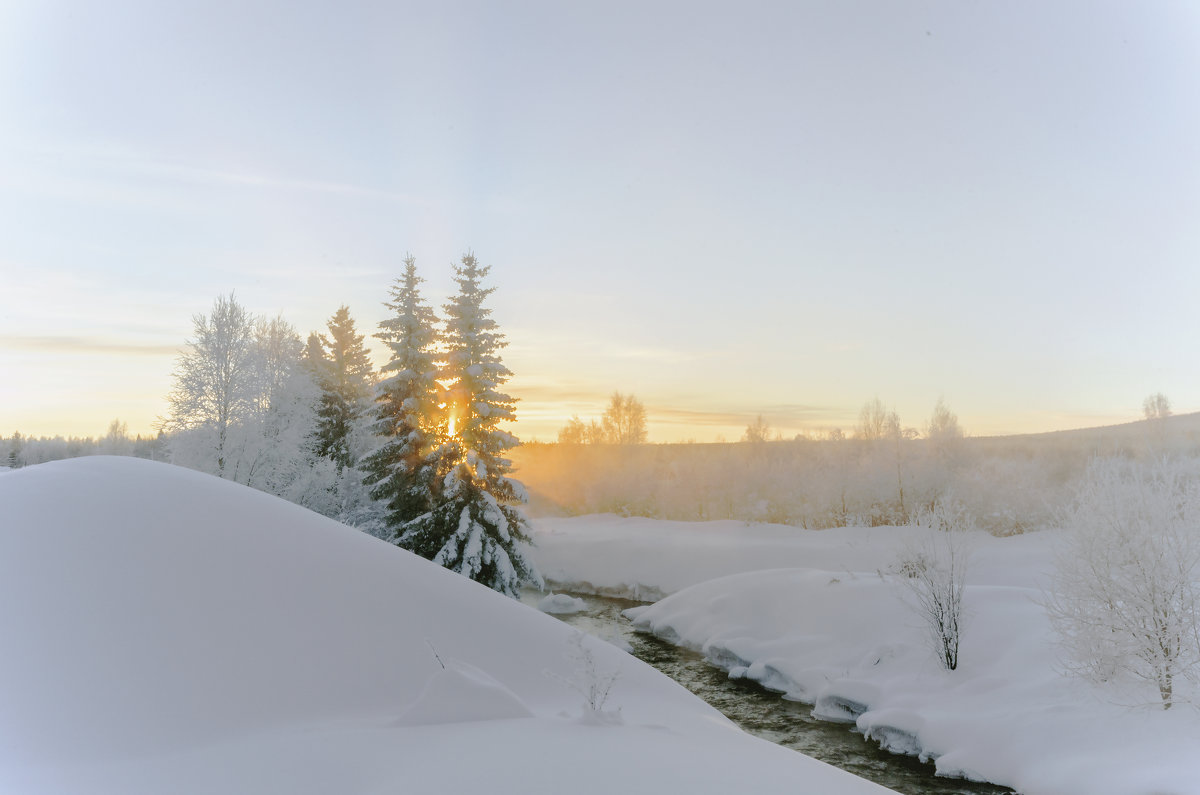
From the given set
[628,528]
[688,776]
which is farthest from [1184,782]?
[628,528]

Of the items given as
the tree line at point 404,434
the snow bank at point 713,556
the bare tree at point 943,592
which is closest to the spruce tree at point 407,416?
the tree line at point 404,434

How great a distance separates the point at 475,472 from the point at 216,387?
1124 centimetres

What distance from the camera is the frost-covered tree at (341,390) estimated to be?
2950 centimetres

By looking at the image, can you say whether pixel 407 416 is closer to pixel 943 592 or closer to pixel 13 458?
pixel 943 592

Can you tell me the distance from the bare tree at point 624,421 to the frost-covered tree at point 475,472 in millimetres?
49929

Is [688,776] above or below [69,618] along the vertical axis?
below

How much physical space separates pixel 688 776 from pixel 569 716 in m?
2.03

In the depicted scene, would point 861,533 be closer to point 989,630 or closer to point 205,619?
point 989,630

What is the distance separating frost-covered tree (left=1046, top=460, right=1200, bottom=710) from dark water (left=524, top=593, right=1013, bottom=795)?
325 centimetres

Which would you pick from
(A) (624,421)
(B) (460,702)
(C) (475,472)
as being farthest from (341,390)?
(A) (624,421)

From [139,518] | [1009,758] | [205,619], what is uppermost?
[139,518]

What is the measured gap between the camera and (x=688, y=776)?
5.08m

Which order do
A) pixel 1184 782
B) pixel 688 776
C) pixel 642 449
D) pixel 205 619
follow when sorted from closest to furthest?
1. pixel 688 776
2. pixel 205 619
3. pixel 1184 782
4. pixel 642 449

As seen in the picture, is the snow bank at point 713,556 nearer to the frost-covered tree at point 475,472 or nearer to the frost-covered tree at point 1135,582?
the frost-covered tree at point 475,472
